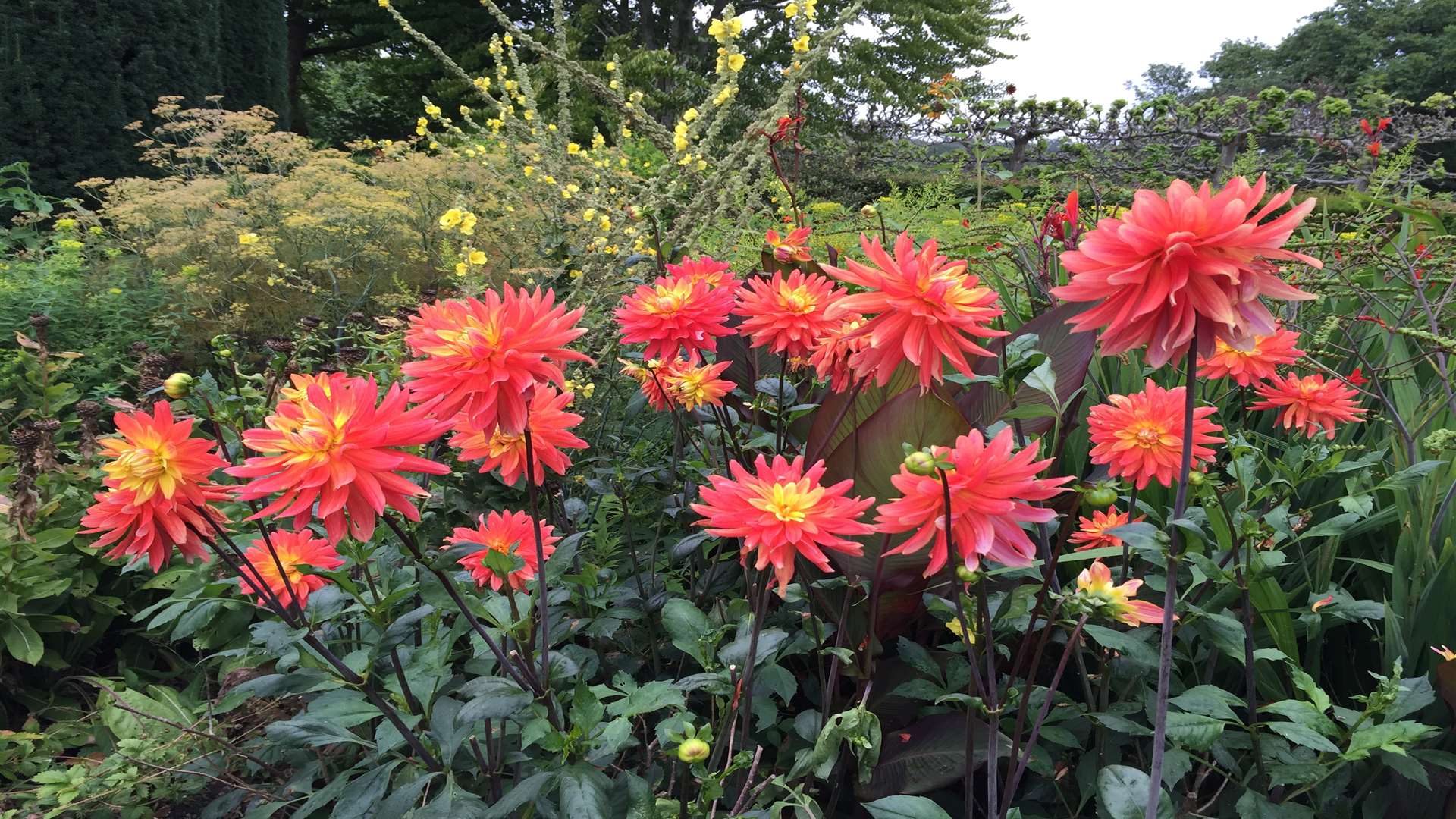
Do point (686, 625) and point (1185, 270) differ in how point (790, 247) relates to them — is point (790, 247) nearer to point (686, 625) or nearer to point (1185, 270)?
point (686, 625)

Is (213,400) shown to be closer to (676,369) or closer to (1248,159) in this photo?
(676,369)

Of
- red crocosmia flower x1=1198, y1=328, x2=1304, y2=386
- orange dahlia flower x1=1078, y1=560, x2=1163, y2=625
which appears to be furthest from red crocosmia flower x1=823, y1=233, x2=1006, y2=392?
red crocosmia flower x1=1198, y1=328, x2=1304, y2=386

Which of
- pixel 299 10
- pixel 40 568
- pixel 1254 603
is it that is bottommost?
pixel 40 568

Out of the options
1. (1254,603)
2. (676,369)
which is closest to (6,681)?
(676,369)

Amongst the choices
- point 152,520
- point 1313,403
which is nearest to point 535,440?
point 152,520

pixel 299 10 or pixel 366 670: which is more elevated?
pixel 299 10

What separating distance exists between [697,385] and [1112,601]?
0.67 meters

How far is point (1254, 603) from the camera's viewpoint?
3.37ft

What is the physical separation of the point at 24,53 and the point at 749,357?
21.8ft

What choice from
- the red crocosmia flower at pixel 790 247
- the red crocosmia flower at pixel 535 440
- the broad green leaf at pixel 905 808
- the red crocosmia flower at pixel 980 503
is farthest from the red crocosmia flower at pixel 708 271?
the broad green leaf at pixel 905 808

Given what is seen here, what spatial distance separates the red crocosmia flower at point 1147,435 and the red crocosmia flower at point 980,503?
275 mm

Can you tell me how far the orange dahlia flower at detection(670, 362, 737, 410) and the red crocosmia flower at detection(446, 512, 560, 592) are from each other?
28 centimetres

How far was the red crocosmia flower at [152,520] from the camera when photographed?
0.81m

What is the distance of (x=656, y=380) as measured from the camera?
1.23 m
